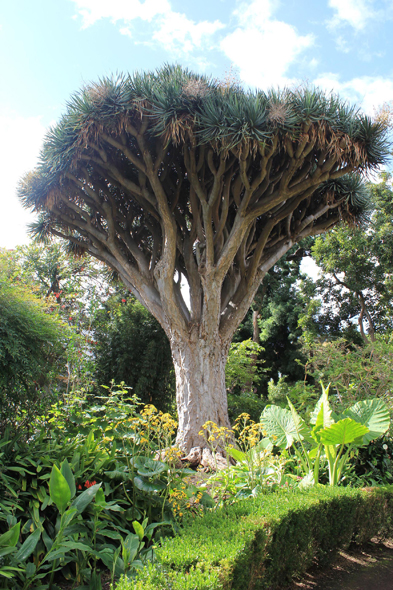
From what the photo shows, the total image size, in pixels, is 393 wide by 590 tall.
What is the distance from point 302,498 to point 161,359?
21.6ft

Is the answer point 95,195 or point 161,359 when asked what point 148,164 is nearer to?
point 95,195

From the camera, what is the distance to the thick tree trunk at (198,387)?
5938 millimetres

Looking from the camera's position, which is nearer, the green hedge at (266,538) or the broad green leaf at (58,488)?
the green hedge at (266,538)

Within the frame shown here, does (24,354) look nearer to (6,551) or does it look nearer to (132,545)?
(6,551)

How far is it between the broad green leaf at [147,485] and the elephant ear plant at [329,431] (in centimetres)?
162

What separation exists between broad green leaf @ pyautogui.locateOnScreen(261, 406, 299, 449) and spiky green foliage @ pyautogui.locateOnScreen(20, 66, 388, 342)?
2.51 metres

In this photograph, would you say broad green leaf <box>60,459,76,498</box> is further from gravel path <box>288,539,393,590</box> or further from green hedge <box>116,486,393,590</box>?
gravel path <box>288,539,393,590</box>

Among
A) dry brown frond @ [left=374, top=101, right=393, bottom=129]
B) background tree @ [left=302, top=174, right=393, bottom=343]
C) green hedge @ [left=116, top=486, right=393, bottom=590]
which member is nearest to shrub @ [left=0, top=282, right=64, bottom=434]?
green hedge @ [left=116, top=486, right=393, bottom=590]

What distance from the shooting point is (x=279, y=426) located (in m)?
4.38

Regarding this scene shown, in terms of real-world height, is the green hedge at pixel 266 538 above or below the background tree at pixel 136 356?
below

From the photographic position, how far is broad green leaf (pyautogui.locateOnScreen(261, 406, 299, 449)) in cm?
421

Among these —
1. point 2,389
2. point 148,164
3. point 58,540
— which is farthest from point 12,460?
point 148,164

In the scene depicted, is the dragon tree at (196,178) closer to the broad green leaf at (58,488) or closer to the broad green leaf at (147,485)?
the broad green leaf at (147,485)

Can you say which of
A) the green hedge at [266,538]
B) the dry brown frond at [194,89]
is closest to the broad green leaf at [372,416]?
the green hedge at [266,538]
